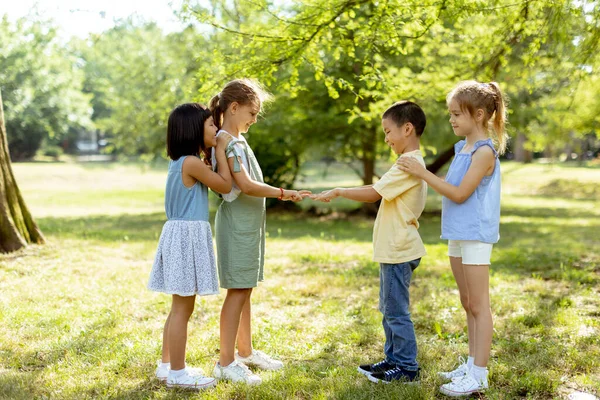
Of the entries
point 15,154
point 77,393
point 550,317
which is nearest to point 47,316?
point 77,393

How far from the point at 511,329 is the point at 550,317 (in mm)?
508

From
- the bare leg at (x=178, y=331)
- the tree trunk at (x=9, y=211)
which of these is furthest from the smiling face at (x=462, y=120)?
the tree trunk at (x=9, y=211)

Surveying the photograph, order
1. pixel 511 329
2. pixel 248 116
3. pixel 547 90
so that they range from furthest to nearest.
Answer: pixel 547 90, pixel 511 329, pixel 248 116

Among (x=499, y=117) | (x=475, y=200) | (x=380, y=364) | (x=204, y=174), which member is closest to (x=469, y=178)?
(x=475, y=200)

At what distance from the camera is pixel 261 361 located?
3961 mm

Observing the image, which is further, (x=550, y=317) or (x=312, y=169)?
(x=312, y=169)

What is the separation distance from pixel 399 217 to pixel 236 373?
1345mm

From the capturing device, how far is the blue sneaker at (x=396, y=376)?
359cm

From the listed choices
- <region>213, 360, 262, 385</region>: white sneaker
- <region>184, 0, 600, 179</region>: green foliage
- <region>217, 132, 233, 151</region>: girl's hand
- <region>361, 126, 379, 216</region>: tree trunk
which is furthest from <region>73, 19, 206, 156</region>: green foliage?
<region>213, 360, 262, 385</region>: white sneaker

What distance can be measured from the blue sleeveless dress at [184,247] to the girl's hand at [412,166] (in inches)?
47.2

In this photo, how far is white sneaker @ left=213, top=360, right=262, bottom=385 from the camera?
3611mm

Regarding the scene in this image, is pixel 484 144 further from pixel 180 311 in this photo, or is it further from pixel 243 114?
pixel 180 311

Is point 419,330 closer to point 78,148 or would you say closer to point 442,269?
point 442,269

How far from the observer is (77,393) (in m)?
3.48
